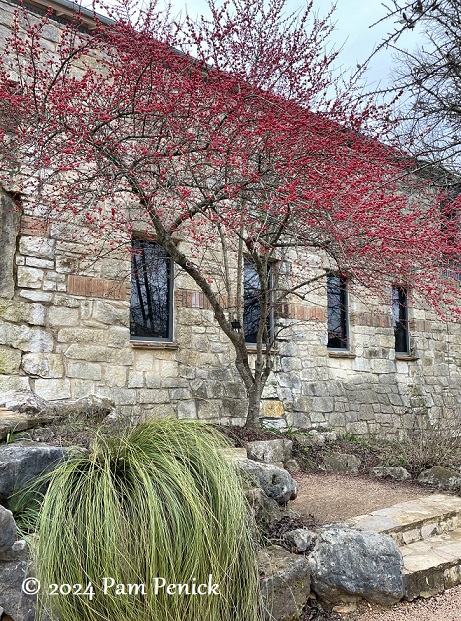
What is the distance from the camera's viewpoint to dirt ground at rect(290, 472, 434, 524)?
13.1 ft

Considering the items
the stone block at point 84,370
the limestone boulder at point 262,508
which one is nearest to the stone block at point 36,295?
the stone block at point 84,370

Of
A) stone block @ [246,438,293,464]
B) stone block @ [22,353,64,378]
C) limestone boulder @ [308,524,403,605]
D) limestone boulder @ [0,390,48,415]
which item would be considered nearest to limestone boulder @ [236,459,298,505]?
limestone boulder @ [308,524,403,605]

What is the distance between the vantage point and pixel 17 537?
2314 millimetres

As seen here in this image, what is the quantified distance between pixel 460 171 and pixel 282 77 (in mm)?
2823

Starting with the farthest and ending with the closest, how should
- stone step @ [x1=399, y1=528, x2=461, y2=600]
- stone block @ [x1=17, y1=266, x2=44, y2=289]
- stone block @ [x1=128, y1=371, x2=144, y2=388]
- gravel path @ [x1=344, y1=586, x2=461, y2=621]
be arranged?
stone block @ [x1=128, y1=371, x2=144, y2=388]
stone block @ [x1=17, y1=266, x2=44, y2=289]
stone step @ [x1=399, y1=528, x2=461, y2=600]
gravel path @ [x1=344, y1=586, x2=461, y2=621]

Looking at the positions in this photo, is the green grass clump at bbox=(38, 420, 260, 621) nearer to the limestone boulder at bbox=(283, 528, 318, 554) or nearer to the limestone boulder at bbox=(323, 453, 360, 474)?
the limestone boulder at bbox=(283, 528, 318, 554)

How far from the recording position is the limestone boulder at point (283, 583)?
254 cm

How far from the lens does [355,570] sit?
283cm

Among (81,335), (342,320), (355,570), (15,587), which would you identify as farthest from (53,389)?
(342,320)

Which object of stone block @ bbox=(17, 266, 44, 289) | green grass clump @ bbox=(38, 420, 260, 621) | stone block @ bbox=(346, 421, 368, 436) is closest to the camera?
green grass clump @ bbox=(38, 420, 260, 621)

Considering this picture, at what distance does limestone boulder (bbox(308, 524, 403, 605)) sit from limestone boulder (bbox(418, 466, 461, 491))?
7.59ft

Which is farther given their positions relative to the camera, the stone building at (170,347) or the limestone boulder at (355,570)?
the stone building at (170,347)

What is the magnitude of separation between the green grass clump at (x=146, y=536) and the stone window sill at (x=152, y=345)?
3.56 m

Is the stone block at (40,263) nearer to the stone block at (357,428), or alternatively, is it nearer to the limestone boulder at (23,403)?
the limestone boulder at (23,403)
